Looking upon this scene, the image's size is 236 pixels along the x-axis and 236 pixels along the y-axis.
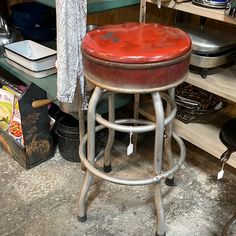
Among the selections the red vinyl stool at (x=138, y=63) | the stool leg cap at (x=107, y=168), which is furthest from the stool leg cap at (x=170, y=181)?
the red vinyl stool at (x=138, y=63)

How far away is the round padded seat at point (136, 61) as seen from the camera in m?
1.01

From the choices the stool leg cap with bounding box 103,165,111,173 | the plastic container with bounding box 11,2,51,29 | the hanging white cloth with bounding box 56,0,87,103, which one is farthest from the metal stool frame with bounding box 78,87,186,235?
the plastic container with bounding box 11,2,51,29

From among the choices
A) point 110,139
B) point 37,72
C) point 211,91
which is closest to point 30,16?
point 37,72

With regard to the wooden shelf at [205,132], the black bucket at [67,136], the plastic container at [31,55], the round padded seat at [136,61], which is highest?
the round padded seat at [136,61]

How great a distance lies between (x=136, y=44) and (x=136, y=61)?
0.37 feet

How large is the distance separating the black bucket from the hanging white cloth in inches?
14.2

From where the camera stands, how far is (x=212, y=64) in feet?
4.50

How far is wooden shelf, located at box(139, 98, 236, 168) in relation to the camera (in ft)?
4.76

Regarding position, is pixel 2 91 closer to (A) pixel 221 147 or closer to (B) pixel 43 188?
(B) pixel 43 188

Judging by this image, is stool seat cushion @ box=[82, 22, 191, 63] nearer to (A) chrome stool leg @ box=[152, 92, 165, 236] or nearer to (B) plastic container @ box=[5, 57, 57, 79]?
(A) chrome stool leg @ box=[152, 92, 165, 236]

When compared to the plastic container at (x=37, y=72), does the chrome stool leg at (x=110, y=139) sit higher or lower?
lower

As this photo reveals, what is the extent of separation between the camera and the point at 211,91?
4.46ft

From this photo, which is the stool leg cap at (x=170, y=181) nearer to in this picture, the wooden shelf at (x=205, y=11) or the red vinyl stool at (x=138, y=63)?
the red vinyl stool at (x=138, y=63)

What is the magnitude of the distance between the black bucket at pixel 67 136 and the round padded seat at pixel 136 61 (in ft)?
2.10
